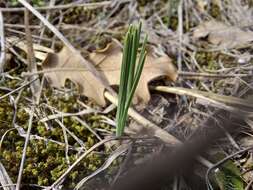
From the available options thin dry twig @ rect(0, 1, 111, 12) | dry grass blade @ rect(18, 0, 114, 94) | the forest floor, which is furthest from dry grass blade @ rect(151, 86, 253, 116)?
thin dry twig @ rect(0, 1, 111, 12)

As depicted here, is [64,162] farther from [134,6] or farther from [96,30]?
[134,6]

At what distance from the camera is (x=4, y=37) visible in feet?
6.32

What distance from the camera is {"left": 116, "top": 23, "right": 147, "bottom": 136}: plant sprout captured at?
1.35 metres

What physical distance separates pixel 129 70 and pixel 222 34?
2.43ft

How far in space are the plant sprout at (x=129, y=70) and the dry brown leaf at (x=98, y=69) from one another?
26 centimetres

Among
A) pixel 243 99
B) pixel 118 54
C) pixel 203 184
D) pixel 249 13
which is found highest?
pixel 249 13

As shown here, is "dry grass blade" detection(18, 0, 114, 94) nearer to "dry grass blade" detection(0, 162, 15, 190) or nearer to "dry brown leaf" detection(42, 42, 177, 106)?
"dry brown leaf" detection(42, 42, 177, 106)

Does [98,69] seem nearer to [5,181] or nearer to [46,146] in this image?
[46,146]

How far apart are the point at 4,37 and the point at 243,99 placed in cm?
102

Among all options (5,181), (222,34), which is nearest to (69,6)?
(222,34)

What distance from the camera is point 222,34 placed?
200 cm

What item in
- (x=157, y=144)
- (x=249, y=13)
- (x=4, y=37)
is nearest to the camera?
(x=157, y=144)

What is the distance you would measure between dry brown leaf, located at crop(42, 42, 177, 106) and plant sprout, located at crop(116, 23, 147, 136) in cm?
26

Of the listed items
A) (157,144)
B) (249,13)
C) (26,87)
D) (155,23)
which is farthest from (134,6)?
(157,144)
